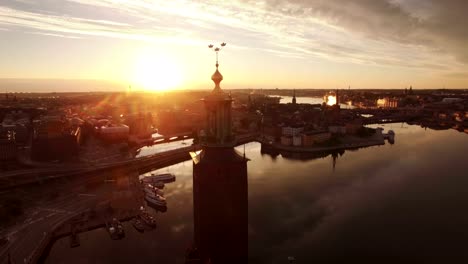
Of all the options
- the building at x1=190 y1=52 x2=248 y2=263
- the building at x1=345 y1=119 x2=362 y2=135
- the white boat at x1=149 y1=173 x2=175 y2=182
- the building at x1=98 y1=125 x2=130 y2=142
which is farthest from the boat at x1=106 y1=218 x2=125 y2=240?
the building at x1=345 y1=119 x2=362 y2=135

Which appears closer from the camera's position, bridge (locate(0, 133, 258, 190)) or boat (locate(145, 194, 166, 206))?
boat (locate(145, 194, 166, 206))

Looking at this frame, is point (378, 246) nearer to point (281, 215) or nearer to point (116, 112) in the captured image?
point (281, 215)

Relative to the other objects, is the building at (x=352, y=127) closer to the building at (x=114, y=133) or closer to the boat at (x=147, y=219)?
the building at (x=114, y=133)

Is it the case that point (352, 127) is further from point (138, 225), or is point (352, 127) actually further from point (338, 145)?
point (138, 225)

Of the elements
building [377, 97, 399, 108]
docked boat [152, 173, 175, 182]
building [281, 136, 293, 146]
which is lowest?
docked boat [152, 173, 175, 182]

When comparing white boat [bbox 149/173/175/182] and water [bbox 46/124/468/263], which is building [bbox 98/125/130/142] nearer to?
water [bbox 46/124/468/263]

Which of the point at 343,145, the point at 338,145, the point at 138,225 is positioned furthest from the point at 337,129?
the point at 138,225

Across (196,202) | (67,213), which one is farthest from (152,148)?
(196,202)
